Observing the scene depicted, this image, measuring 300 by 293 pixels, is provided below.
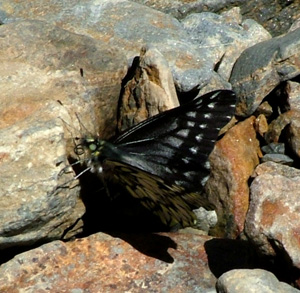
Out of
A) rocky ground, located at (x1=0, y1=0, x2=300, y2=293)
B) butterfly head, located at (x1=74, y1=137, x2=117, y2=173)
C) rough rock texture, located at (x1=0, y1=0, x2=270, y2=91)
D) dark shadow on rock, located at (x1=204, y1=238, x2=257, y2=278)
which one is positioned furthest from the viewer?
rough rock texture, located at (x1=0, y1=0, x2=270, y2=91)

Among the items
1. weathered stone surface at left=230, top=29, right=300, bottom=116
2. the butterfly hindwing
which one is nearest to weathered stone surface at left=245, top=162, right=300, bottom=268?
the butterfly hindwing

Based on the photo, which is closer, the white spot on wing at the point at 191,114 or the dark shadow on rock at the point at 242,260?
the dark shadow on rock at the point at 242,260

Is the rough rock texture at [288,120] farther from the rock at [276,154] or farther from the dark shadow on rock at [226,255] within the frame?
the dark shadow on rock at [226,255]

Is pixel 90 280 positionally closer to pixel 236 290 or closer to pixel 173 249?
pixel 173 249

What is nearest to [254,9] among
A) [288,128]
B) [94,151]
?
[288,128]

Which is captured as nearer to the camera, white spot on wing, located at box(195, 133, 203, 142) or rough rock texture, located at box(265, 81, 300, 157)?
white spot on wing, located at box(195, 133, 203, 142)

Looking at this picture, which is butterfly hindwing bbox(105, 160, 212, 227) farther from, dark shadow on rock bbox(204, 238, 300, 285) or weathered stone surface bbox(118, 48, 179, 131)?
weathered stone surface bbox(118, 48, 179, 131)

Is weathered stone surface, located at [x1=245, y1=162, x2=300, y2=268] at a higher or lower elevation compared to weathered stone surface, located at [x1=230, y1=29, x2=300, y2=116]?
lower

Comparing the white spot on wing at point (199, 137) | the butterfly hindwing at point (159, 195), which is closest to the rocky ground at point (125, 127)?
the butterfly hindwing at point (159, 195)
